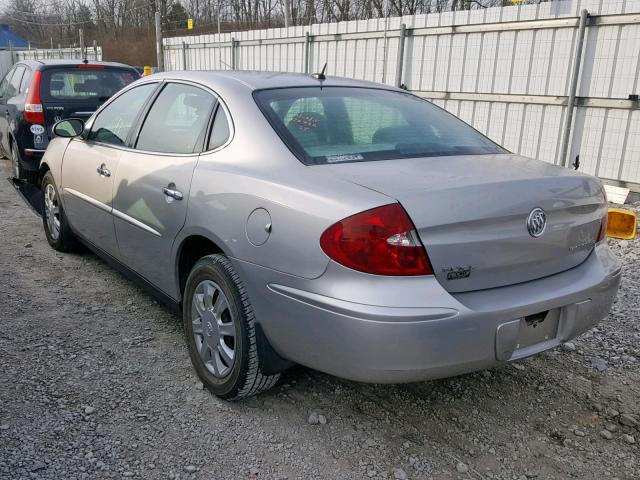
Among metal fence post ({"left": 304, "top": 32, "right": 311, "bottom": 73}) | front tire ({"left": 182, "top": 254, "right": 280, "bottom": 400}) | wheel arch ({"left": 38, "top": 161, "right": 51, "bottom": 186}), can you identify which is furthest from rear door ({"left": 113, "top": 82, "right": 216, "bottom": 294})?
metal fence post ({"left": 304, "top": 32, "right": 311, "bottom": 73})

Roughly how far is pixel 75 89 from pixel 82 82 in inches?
5.3

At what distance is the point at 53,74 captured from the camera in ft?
24.8

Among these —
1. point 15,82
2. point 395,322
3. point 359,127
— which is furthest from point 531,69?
point 15,82

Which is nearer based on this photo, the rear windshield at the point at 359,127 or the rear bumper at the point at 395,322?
the rear bumper at the point at 395,322

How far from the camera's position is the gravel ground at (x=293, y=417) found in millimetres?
2502

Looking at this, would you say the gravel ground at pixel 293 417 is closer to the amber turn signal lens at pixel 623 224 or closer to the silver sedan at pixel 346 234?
the silver sedan at pixel 346 234

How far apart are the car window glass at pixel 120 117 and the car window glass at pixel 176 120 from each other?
0.23m

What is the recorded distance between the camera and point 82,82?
777 cm

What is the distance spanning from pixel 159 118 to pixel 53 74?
480cm

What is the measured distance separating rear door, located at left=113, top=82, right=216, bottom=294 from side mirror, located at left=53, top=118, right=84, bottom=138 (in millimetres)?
1094

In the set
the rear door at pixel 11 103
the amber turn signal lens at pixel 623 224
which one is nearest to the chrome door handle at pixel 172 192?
the amber turn signal lens at pixel 623 224

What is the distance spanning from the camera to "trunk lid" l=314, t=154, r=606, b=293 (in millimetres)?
2285

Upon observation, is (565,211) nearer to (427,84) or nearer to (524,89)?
(524,89)

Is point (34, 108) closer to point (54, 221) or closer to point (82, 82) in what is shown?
point (82, 82)
